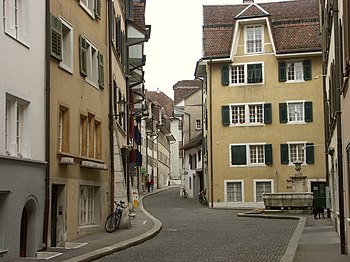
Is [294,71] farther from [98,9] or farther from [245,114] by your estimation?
[98,9]

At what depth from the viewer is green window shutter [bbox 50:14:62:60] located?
1939 cm

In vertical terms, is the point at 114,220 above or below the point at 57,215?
below

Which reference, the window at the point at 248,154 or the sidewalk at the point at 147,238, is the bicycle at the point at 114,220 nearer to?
the sidewalk at the point at 147,238

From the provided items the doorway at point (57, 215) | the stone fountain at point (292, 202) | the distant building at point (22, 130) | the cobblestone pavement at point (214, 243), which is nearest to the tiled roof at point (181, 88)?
the stone fountain at point (292, 202)

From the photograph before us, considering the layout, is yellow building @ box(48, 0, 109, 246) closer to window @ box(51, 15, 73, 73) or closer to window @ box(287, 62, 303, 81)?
window @ box(51, 15, 73, 73)

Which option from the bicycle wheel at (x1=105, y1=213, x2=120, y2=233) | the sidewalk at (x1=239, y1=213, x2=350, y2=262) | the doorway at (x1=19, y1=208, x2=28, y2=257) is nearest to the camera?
the sidewalk at (x1=239, y1=213, x2=350, y2=262)

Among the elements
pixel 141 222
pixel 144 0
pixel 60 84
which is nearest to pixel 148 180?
pixel 144 0

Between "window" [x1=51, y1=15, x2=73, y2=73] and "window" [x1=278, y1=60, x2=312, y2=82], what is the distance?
30.8 m

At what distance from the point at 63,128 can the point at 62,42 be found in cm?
269

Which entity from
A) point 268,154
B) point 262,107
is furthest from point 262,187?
point 262,107

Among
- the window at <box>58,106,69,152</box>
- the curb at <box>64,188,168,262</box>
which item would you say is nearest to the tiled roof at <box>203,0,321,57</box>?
the curb at <box>64,188,168,262</box>

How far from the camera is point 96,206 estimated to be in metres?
24.8

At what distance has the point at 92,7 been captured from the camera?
2445 centimetres

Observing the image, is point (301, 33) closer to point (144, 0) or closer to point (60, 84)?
point (144, 0)
